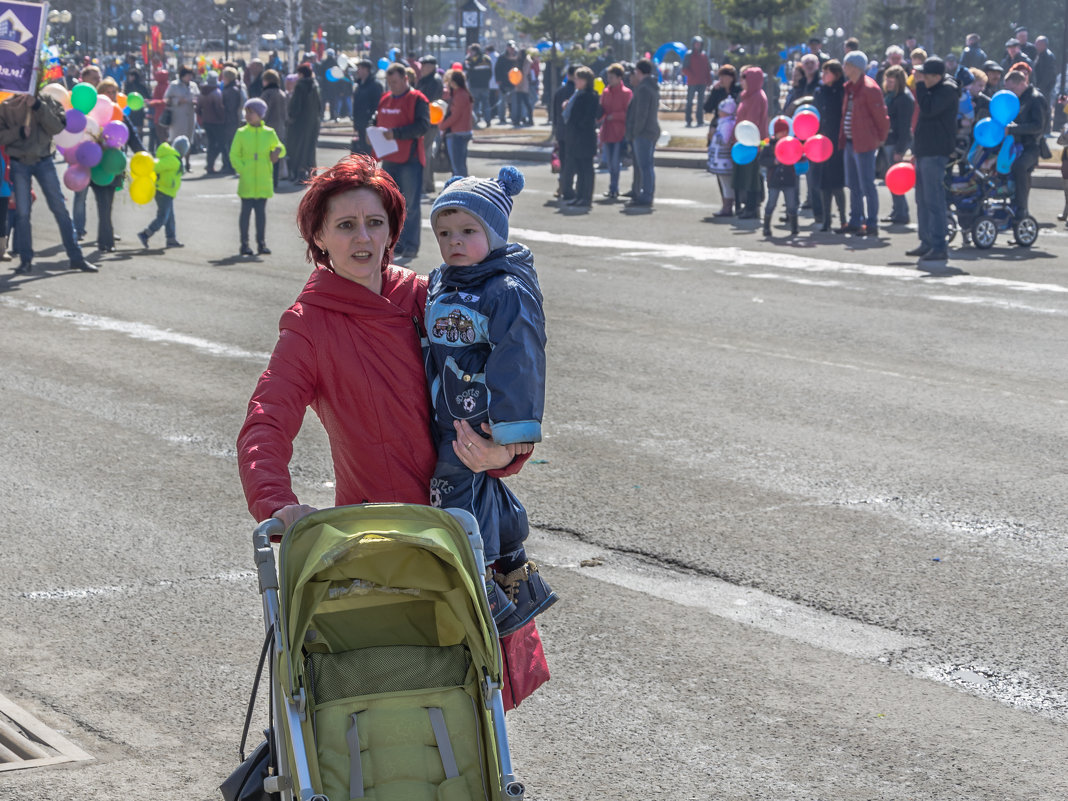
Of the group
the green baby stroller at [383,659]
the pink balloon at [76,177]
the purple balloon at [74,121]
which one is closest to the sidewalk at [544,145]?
the pink balloon at [76,177]

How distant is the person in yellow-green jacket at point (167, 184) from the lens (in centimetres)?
1602

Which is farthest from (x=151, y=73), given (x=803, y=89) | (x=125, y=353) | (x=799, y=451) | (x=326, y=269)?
(x=326, y=269)

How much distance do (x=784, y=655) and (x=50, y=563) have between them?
10.7 feet

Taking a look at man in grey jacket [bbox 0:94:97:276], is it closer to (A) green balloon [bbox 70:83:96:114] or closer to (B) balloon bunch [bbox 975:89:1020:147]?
(A) green balloon [bbox 70:83:96:114]

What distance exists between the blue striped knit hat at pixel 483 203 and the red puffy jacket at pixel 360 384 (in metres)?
0.29

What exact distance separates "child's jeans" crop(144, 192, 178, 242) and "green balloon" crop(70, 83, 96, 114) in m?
1.34

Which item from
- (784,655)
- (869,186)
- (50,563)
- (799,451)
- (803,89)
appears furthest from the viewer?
(803,89)

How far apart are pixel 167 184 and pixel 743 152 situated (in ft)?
24.0

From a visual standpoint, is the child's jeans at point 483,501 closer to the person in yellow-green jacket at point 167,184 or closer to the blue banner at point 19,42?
the blue banner at point 19,42

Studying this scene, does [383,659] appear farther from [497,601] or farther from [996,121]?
[996,121]

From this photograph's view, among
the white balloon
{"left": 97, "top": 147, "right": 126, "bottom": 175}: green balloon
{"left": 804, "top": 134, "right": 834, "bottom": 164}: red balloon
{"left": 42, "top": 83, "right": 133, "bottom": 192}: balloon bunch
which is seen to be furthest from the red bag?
the white balloon

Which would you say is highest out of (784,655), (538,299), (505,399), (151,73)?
(151,73)

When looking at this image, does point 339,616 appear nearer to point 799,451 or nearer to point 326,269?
point 326,269

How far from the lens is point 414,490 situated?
3395 mm
